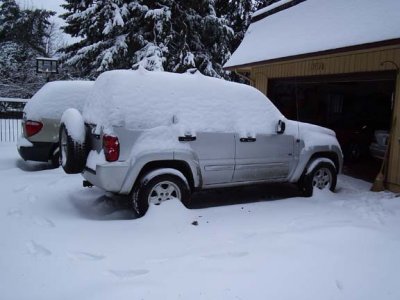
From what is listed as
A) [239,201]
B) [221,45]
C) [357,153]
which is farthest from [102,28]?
[239,201]

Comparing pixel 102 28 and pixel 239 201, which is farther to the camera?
pixel 102 28

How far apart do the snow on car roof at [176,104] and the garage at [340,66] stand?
2525 millimetres

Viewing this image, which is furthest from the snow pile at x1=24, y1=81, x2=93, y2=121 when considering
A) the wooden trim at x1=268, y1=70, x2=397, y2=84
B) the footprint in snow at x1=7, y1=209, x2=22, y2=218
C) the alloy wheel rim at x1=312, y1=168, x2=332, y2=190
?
the wooden trim at x1=268, y1=70, x2=397, y2=84

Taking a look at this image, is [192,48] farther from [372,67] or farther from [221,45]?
[372,67]

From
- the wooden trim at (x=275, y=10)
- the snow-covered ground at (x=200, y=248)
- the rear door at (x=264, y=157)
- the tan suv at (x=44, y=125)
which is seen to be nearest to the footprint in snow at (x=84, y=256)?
the snow-covered ground at (x=200, y=248)

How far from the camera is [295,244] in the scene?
14.5 feet

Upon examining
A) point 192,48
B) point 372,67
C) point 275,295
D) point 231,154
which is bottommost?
point 275,295

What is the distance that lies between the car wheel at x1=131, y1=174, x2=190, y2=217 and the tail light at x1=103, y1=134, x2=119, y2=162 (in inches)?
21.4

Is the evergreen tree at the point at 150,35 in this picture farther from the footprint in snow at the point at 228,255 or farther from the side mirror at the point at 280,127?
the footprint in snow at the point at 228,255

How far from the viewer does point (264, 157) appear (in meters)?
6.17

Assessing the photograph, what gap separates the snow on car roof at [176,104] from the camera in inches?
201

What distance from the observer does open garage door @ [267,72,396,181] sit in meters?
10.7

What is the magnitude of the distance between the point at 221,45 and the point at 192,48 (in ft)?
4.87

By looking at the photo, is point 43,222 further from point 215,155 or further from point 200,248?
point 215,155
